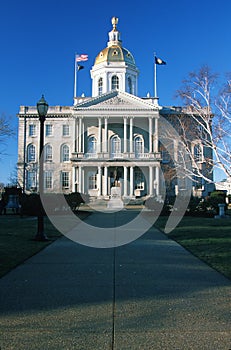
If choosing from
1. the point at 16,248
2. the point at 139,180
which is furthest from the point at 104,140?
the point at 16,248

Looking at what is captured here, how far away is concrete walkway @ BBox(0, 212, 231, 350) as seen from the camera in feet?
12.6

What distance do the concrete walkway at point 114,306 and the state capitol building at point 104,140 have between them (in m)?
42.7

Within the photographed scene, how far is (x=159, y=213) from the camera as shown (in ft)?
84.7

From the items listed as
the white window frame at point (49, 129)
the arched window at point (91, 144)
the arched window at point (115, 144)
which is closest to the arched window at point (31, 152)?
the white window frame at point (49, 129)

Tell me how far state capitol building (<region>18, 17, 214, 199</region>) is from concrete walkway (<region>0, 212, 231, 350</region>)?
4270 centimetres

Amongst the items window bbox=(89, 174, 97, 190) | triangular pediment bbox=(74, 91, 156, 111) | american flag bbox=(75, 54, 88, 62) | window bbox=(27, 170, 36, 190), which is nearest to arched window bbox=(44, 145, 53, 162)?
window bbox=(27, 170, 36, 190)

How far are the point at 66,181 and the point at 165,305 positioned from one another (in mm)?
55941

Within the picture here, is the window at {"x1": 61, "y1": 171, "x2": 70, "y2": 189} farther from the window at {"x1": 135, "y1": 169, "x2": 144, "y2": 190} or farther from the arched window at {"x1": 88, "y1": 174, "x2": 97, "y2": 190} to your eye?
the window at {"x1": 135, "y1": 169, "x2": 144, "y2": 190}

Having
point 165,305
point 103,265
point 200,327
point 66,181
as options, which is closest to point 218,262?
point 103,265

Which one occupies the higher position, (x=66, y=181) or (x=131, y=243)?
(x=66, y=181)

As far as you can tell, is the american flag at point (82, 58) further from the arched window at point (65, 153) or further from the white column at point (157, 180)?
the white column at point (157, 180)

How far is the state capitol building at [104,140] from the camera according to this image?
54.0 metres

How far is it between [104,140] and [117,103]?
5889 millimetres

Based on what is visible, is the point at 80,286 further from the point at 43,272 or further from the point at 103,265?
the point at 103,265
